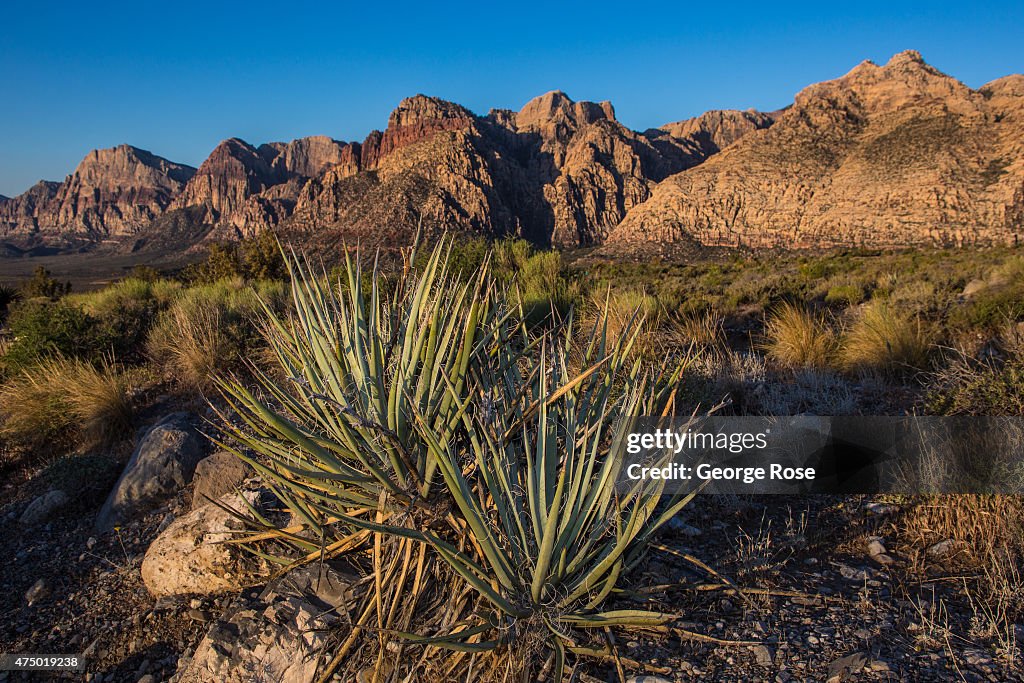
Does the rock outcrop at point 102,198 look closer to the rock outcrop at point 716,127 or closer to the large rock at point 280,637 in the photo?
the rock outcrop at point 716,127

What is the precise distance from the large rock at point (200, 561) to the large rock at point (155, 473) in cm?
115

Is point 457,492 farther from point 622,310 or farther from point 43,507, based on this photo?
point 622,310

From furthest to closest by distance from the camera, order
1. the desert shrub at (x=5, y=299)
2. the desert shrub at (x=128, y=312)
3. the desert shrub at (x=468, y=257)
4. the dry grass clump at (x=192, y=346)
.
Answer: the desert shrub at (x=5, y=299)
the desert shrub at (x=128, y=312)
the dry grass clump at (x=192, y=346)
the desert shrub at (x=468, y=257)

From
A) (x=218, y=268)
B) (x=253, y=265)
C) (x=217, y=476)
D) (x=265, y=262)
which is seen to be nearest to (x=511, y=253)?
(x=217, y=476)

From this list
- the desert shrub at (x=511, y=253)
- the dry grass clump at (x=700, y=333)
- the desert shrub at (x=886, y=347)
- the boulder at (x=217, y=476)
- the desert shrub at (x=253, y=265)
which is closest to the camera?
the boulder at (x=217, y=476)

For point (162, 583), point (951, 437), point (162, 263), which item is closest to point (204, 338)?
point (162, 583)

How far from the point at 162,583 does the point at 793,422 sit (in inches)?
177

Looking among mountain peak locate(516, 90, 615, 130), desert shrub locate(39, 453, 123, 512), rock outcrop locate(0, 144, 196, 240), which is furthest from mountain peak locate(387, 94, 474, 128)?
desert shrub locate(39, 453, 123, 512)

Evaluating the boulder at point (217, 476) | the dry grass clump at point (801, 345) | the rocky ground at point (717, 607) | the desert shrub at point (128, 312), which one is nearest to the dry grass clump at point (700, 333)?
the dry grass clump at point (801, 345)

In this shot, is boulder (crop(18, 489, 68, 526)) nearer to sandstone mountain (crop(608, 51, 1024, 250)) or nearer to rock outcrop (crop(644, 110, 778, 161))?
sandstone mountain (crop(608, 51, 1024, 250))

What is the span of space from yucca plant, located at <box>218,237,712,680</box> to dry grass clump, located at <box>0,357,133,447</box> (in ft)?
14.8

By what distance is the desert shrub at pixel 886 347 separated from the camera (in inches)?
233

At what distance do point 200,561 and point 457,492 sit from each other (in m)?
2.24

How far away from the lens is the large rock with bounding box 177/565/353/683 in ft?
7.35
